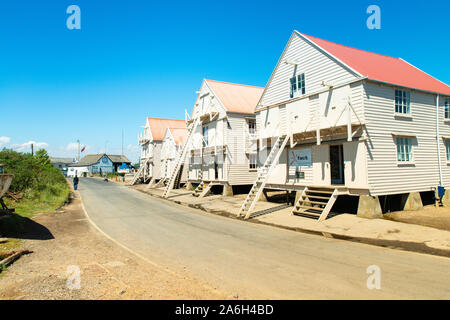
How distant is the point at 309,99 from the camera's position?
16.1 m

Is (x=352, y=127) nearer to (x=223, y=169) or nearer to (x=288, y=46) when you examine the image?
(x=288, y=46)

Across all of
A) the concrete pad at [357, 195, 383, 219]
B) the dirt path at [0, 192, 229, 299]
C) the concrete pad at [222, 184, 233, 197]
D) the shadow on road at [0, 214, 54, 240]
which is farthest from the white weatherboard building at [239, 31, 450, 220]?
the shadow on road at [0, 214, 54, 240]

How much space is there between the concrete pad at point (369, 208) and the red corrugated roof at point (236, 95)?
13212 mm

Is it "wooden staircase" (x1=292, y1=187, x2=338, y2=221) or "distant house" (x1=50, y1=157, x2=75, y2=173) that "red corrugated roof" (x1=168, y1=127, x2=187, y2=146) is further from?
"distant house" (x1=50, y1=157, x2=75, y2=173)

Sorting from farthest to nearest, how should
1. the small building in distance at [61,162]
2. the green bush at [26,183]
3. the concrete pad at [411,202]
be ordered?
the small building in distance at [61,162] → the green bush at [26,183] → the concrete pad at [411,202]

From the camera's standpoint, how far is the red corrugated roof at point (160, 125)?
42931mm

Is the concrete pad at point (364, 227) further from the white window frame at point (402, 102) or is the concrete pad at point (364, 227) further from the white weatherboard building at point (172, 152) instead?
the white weatherboard building at point (172, 152)

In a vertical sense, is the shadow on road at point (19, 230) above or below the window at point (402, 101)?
below

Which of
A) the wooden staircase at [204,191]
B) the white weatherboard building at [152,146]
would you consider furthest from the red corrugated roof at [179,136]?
the wooden staircase at [204,191]

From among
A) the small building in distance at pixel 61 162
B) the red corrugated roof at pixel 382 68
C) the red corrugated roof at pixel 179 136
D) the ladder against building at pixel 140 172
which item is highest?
the red corrugated roof at pixel 382 68

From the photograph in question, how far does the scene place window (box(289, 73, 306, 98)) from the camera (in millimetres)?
16672

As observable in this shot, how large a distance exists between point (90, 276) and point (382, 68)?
16.7m

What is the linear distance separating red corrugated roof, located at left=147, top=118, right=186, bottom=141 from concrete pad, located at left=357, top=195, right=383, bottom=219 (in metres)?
33.7

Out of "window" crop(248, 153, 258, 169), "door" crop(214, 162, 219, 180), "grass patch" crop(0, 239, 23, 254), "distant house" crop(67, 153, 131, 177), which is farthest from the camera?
"distant house" crop(67, 153, 131, 177)
